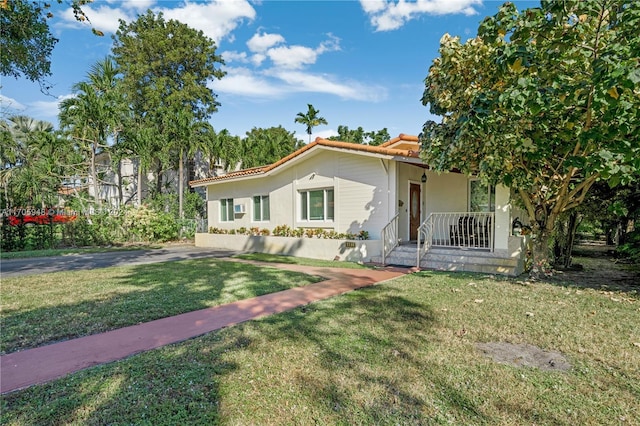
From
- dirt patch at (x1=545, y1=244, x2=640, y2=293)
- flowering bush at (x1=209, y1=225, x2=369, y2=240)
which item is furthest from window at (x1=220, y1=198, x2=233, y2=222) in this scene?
dirt patch at (x1=545, y1=244, x2=640, y2=293)

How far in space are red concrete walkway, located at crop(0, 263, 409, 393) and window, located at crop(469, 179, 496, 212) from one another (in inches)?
348

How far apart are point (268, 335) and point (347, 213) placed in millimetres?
8745

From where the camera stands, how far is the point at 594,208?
1005 cm

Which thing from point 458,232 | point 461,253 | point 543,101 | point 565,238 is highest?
point 543,101

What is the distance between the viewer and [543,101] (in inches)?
214

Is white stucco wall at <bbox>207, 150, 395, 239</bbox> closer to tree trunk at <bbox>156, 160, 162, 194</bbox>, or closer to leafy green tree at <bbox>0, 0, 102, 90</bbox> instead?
leafy green tree at <bbox>0, 0, 102, 90</bbox>

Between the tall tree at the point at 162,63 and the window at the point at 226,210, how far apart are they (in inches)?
462

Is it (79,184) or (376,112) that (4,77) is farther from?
(79,184)

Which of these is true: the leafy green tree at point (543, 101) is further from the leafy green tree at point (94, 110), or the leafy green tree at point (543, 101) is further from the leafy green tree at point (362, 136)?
the leafy green tree at point (362, 136)

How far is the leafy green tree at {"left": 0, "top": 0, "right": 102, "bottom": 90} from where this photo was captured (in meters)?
7.38

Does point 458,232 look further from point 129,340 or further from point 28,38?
point 28,38

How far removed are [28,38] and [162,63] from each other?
24015 mm

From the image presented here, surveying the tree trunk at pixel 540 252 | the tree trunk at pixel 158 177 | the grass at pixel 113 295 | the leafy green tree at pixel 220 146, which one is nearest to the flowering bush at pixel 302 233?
the grass at pixel 113 295

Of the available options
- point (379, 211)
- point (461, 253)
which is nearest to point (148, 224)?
point (379, 211)
